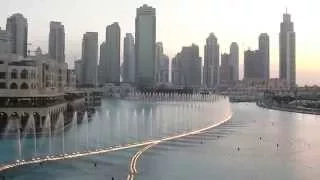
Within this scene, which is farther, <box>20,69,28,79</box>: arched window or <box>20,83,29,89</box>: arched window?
<box>20,69,28,79</box>: arched window

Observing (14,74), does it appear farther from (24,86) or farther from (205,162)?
(205,162)

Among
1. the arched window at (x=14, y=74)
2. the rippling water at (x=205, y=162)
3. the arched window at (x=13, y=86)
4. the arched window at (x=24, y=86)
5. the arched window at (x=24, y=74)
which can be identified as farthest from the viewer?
the arched window at (x=24, y=74)

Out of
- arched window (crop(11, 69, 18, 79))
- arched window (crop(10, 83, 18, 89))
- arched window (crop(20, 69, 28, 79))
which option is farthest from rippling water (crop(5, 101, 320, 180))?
arched window (crop(11, 69, 18, 79))

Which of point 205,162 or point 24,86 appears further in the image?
point 24,86

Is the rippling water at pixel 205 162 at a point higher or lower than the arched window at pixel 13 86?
lower

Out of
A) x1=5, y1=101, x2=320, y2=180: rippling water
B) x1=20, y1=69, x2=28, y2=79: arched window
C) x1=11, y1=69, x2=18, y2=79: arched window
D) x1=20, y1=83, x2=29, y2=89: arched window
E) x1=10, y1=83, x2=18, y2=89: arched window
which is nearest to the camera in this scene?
x1=5, y1=101, x2=320, y2=180: rippling water

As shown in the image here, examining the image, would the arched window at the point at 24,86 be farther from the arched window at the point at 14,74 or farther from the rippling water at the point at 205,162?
the rippling water at the point at 205,162

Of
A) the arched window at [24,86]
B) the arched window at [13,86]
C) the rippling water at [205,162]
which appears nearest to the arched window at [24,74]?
the arched window at [24,86]

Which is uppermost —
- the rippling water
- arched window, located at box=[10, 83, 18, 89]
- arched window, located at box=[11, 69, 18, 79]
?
arched window, located at box=[11, 69, 18, 79]

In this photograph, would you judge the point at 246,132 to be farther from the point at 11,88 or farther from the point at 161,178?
the point at 161,178

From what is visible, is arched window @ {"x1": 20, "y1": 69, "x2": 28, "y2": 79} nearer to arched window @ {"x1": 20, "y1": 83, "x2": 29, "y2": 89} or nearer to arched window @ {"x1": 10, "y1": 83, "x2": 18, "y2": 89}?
arched window @ {"x1": 20, "y1": 83, "x2": 29, "y2": 89}

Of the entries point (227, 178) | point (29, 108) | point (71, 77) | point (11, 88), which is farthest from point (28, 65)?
point (71, 77)

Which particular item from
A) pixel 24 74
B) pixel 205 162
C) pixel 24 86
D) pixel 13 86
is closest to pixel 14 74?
pixel 24 74
